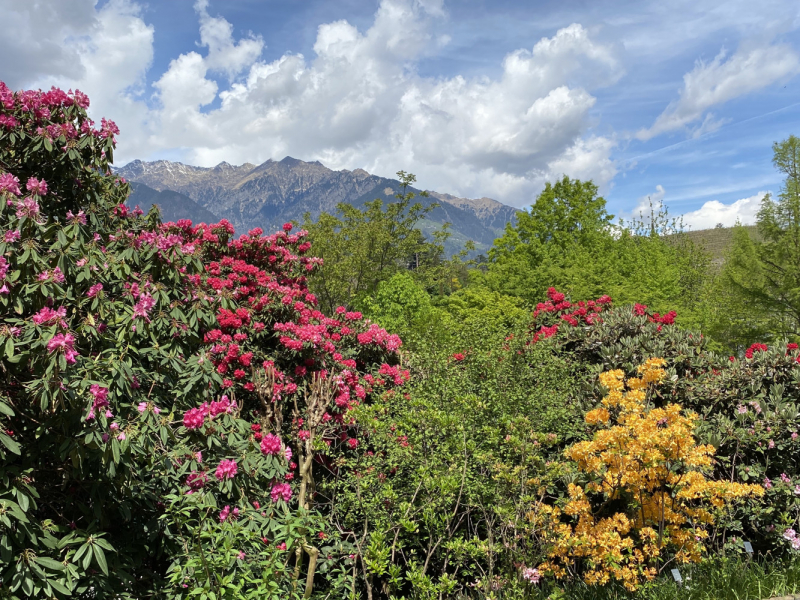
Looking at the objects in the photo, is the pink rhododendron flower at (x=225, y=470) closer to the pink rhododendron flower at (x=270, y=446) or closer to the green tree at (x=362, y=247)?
the pink rhododendron flower at (x=270, y=446)

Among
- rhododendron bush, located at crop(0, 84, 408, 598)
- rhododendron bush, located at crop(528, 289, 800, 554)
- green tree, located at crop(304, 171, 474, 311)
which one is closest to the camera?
rhododendron bush, located at crop(0, 84, 408, 598)

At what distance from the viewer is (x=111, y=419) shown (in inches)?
95.3

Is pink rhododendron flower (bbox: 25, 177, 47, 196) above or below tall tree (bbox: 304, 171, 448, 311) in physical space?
below

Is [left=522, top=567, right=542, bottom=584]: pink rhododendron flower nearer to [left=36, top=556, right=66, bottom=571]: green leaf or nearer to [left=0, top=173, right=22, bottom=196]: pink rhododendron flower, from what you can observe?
[left=36, top=556, right=66, bottom=571]: green leaf

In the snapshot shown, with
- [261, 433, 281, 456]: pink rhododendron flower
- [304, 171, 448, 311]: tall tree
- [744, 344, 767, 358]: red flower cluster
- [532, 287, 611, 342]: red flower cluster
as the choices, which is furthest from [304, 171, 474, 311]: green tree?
[261, 433, 281, 456]: pink rhododendron flower

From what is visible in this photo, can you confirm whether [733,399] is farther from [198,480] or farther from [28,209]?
[28,209]

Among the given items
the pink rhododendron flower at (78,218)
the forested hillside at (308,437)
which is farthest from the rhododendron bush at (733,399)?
the pink rhododendron flower at (78,218)

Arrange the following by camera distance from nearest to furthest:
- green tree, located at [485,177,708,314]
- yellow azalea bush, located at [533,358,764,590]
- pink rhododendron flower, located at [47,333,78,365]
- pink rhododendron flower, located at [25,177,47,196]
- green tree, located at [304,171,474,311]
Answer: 1. pink rhododendron flower, located at [47,333,78,365]
2. pink rhododendron flower, located at [25,177,47,196]
3. yellow azalea bush, located at [533,358,764,590]
4. green tree, located at [485,177,708,314]
5. green tree, located at [304,171,474,311]

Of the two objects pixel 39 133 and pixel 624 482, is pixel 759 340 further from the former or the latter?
pixel 39 133

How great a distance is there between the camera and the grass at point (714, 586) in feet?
11.2

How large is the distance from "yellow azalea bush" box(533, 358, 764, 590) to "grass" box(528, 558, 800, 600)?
5.8 inches

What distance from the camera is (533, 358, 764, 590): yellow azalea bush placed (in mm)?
3176

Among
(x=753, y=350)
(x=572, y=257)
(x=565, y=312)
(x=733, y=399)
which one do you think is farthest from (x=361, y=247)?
(x=733, y=399)

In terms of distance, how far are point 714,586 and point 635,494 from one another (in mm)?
1043
